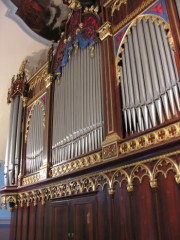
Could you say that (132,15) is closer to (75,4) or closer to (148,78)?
(148,78)

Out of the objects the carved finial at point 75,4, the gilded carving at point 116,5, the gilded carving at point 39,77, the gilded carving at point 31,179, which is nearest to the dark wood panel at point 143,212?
the gilded carving at point 31,179

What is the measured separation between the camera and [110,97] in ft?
12.2

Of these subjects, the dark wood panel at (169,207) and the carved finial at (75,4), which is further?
the carved finial at (75,4)

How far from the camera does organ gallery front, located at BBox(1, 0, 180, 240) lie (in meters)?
2.85

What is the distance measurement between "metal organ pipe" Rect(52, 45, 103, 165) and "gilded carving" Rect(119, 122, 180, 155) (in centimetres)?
58

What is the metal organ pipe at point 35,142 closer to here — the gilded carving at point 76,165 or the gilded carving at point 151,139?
the gilded carving at point 76,165

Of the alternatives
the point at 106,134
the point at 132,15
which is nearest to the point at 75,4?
the point at 132,15

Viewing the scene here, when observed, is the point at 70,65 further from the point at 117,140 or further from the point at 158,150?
the point at 158,150

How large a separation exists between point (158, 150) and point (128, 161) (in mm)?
454

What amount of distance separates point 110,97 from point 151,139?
100 cm

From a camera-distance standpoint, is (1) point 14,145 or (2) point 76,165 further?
(1) point 14,145

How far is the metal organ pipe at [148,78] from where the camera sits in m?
2.92

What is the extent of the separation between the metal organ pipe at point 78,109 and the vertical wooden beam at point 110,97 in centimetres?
22

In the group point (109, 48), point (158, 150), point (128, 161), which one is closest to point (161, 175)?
point (158, 150)
